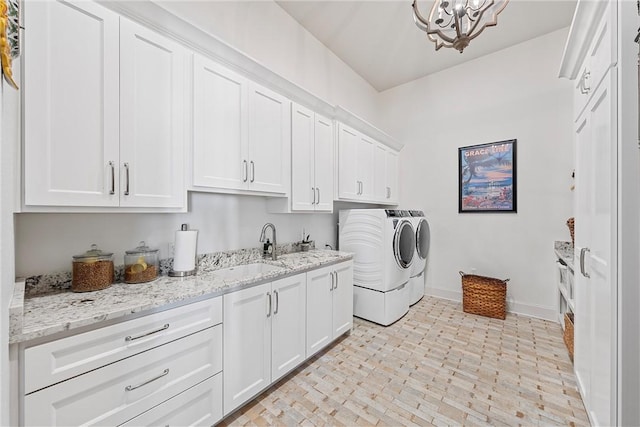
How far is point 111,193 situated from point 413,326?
9.83ft

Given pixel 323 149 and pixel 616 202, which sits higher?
pixel 323 149

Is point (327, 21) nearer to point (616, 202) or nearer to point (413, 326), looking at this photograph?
point (616, 202)

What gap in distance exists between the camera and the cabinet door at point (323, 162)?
2664 mm

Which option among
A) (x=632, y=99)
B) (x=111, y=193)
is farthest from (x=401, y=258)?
(x=111, y=193)

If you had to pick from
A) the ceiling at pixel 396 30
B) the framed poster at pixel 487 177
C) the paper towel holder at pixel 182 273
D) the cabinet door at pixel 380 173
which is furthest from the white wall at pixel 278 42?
the framed poster at pixel 487 177

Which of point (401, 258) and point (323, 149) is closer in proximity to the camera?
point (323, 149)

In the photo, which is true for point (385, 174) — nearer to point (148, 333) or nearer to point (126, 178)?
point (126, 178)

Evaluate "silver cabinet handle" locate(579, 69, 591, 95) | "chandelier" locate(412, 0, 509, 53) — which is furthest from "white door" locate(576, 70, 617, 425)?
"chandelier" locate(412, 0, 509, 53)

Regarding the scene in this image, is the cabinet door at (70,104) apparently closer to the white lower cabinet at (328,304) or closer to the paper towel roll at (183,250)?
the paper towel roll at (183,250)

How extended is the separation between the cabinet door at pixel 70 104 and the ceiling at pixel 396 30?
6.78 feet

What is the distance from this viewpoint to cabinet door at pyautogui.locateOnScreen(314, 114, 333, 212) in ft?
8.74

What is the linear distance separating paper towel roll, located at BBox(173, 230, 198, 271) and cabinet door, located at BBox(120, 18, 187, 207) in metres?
0.23

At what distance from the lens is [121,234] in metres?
1.57

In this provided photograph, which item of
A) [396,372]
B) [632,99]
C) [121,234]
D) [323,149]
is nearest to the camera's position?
[632,99]
